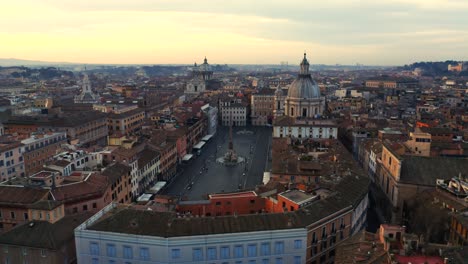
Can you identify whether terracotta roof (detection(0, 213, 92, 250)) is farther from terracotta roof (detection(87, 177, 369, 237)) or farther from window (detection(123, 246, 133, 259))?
window (detection(123, 246, 133, 259))

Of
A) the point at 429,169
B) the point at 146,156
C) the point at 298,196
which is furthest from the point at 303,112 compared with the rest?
the point at 298,196

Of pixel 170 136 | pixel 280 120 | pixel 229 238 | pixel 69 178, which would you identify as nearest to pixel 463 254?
pixel 229 238

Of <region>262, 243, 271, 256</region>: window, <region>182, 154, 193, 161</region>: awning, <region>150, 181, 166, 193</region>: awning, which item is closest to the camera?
<region>262, 243, 271, 256</region>: window

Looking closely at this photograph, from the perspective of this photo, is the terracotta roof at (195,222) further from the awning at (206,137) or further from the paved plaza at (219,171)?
the awning at (206,137)

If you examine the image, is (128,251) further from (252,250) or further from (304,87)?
(304,87)

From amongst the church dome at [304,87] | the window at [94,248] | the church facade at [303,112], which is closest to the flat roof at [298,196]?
the window at [94,248]

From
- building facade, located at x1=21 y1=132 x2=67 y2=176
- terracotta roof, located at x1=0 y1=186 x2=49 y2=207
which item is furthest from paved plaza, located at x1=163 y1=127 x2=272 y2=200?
building facade, located at x1=21 y1=132 x2=67 y2=176

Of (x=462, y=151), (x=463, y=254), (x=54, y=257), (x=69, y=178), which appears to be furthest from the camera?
(x=462, y=151)

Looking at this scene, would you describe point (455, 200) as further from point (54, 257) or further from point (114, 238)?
point (54, 257)
